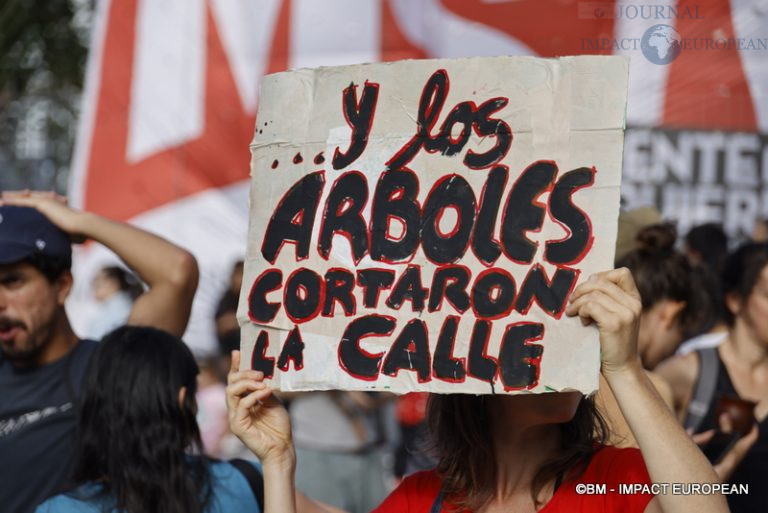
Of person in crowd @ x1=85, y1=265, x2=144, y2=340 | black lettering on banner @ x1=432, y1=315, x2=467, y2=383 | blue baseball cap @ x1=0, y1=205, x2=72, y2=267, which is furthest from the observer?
person in crowd @ x1=85, y1=265, x2=144, y2=340

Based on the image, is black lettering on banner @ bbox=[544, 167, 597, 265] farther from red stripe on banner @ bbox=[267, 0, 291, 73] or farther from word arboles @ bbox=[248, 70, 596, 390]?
red stripe on banner @ bbox=[267, 0, 291, 73]

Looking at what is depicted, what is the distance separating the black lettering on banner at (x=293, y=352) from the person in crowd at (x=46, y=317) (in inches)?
39.6

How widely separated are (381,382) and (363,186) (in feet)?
1.31

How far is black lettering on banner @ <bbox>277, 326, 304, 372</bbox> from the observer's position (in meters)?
2.18

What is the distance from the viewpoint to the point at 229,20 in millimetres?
7477

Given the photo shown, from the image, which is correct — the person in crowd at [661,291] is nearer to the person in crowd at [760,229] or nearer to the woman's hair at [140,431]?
the woman's hair at [140,431]

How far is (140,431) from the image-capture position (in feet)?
8.41

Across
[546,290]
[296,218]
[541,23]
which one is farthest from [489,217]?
[541,23]

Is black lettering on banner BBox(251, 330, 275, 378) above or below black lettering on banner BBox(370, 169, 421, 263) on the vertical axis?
below

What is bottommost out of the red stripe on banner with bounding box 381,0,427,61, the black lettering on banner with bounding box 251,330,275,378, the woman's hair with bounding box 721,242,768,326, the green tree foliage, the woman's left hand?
the black lettering on banner with bounding box 251,330,275,378

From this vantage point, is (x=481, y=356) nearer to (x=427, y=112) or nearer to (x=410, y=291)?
Result: (x=410, y=291)

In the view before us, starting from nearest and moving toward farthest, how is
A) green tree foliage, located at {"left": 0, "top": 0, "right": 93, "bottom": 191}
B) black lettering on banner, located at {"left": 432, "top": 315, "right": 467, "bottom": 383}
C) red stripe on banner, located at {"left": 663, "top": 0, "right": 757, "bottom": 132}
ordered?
black lettering on banner, located at {"left": 432, "top": 315, "right": 467, "bottom": 383}
red stripe on banner, located at {"left": 663, "top": 0, "right": 757, "bottom": 132}
green tree foliage, located at {"left": 0, "top": 0, "right": 93, "bottom": 191}

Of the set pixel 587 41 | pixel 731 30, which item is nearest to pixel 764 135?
pixel 731 30

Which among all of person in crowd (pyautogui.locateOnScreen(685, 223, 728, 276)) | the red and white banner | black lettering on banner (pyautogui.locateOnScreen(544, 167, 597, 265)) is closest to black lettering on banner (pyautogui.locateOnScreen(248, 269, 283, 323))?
black lettering on banner (pyautogui.locateOnScreen(544, 167, 597, 265))
